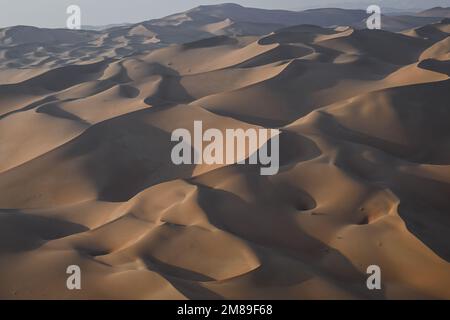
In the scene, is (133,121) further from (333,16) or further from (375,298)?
(333,16)

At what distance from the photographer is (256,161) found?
552 cm

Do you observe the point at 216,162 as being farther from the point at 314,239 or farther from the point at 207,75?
the point at 207,75

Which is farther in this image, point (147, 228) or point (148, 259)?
point (147, 228)

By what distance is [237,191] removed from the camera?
16.1ft

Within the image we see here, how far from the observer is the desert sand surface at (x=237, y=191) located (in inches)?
148

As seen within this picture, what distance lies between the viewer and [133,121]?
751cm

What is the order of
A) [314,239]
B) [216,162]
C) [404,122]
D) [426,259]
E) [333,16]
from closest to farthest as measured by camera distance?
[426,259]
[314,239]
[216,162]
[404,122]
[333,16]

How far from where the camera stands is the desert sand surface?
3771mm

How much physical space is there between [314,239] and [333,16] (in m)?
38.6

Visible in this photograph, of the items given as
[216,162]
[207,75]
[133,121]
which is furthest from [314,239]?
[207,75]

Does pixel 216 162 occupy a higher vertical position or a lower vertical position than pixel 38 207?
higher

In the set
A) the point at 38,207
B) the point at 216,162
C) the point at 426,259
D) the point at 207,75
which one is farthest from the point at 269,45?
the point at 426,259

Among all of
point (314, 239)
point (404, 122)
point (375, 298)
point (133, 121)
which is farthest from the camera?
point (133, 121)
